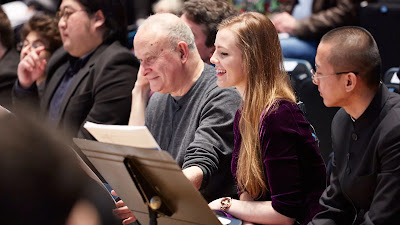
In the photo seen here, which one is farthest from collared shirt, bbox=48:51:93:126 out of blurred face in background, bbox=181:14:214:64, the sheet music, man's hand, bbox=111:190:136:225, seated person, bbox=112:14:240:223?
the sheet music

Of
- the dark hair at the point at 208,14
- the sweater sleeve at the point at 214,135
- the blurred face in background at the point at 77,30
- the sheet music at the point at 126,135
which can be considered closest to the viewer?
the sheet music at the point at 126,135

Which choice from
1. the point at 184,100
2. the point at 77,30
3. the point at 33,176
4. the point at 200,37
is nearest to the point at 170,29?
the point at 184,100

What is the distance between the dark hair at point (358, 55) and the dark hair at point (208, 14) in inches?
54.0

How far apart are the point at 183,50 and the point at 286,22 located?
7.22ft

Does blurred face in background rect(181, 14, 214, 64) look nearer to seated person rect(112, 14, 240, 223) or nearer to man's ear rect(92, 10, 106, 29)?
seated person rect(112, 14, 240, 223)

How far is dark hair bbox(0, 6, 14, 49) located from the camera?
501 centimetres

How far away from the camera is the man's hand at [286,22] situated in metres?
5.10

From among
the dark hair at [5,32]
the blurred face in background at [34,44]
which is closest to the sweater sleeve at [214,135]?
the blurred face in background at [34,44]

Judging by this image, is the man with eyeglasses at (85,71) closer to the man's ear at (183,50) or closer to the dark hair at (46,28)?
the dark hair at (46,28)

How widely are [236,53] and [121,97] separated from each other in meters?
1.58

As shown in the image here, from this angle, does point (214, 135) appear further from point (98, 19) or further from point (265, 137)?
point (98, 19)

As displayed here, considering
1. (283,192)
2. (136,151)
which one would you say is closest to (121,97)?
(283,192)

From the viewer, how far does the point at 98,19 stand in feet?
14.3

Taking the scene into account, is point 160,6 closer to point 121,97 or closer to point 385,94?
point 121,97
